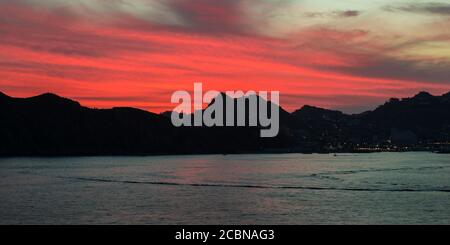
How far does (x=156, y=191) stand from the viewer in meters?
84.0

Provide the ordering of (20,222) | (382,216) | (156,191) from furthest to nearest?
1. (156,191)
2. (382,216)
3. (20,222)

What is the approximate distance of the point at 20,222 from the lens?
5031 cm

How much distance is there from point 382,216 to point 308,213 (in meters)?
7.16
